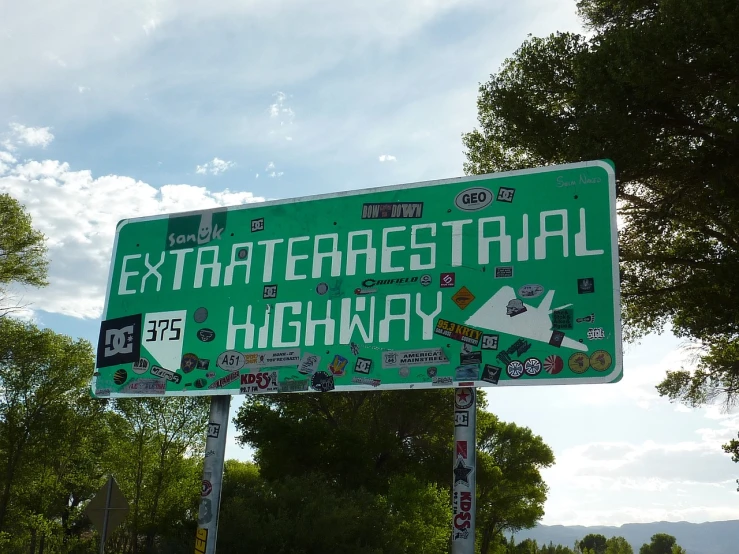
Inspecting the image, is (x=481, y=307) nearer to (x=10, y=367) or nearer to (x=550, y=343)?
(x=550, y=343)

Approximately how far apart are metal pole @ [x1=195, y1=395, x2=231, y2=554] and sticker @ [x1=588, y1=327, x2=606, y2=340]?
16.1 feet

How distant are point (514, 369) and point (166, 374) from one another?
4823 mm

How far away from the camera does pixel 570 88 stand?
1916 centimetres

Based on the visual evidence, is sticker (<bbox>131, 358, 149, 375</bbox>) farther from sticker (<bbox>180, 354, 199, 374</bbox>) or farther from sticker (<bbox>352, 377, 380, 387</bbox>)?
sticker (<bbox>352, 377, 380, 387</bbox>)

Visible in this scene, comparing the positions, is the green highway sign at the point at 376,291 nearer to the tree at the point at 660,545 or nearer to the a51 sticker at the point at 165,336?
the a51 sticker at the point at 165,336

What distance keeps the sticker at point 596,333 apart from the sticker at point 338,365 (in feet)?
9.88

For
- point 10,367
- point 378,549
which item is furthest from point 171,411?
point 378,549

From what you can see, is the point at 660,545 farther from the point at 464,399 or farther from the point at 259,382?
the point at 259,382

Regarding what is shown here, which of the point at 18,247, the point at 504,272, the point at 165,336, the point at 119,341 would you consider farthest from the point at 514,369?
the point at 18,247

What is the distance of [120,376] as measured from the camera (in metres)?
10.1

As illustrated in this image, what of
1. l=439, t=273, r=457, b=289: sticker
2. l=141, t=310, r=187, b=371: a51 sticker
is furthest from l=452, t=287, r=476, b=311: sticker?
l=141, t=310, r=187, b=371: a51 sticker

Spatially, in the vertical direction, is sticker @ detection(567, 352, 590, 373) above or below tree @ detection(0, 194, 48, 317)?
below

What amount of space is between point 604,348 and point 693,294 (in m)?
11.1

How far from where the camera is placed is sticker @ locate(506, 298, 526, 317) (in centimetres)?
848
